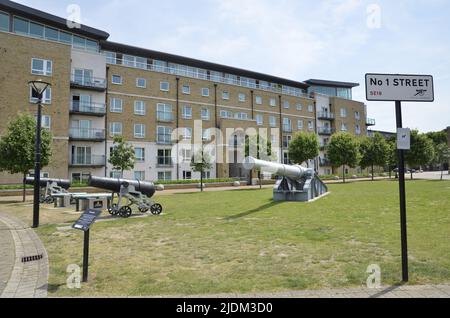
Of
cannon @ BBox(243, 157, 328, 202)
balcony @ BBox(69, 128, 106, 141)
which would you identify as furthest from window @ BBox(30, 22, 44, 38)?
cannon @ BBox(243, 157, 328, 202)

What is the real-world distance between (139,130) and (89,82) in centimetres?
751

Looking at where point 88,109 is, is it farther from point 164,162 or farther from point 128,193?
point 128,193

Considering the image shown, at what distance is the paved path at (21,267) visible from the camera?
4.92 meters

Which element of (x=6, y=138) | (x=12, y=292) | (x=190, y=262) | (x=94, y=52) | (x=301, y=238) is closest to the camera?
(x=12, y=292)

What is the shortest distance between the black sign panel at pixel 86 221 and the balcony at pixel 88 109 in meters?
31.6

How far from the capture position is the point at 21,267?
619 centimetres

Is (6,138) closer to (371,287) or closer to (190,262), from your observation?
(190,262)

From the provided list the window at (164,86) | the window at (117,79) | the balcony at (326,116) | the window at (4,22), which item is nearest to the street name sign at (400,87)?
the window at (4,22)

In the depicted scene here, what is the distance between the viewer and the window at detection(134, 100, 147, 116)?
129 ft

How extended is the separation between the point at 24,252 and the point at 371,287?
707 centimetres

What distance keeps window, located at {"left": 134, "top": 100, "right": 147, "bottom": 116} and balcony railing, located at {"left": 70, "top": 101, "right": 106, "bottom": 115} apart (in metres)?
4.05

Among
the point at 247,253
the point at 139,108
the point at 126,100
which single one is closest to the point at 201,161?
the point at 139,108

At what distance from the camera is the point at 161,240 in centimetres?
876
